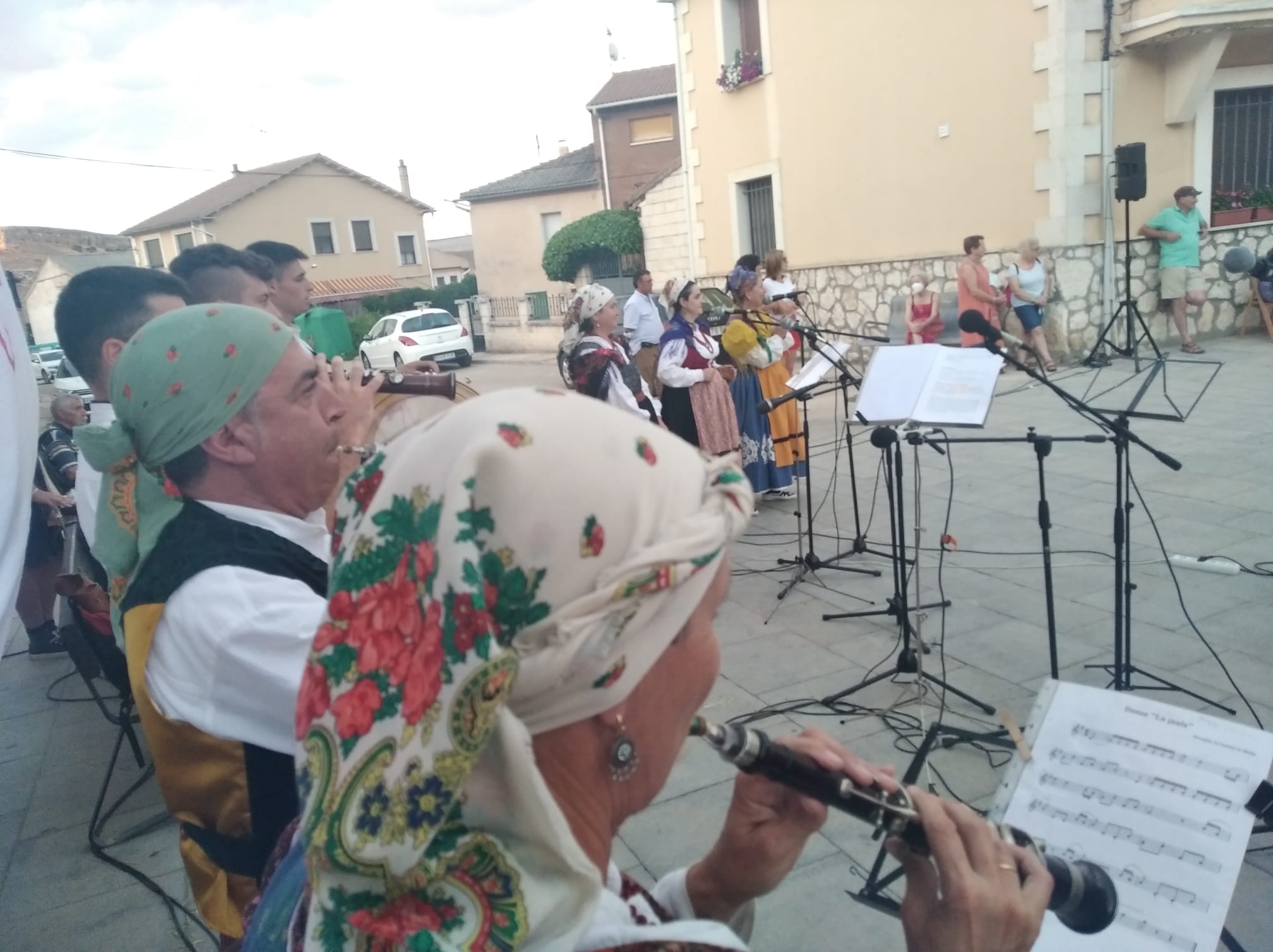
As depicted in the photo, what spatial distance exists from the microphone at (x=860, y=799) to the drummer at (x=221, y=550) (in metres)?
0.66

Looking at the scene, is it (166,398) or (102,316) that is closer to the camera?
(166,398)

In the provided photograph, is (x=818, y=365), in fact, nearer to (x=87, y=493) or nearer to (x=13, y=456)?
(x=87, y=493)

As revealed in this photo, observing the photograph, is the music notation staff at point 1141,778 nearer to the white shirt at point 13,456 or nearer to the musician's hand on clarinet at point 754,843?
the musician's hand on clarinet at point 754,843

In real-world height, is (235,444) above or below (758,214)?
below

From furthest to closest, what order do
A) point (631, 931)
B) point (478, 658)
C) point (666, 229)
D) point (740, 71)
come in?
1. point (666, 229)
2. point (740, 71)
3. point (631, 931)
4. point (478, 658)

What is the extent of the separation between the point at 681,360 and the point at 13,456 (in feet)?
16.2

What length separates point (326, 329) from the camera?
506 cm

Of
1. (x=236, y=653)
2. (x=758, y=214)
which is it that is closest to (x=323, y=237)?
(x=758, y=214)

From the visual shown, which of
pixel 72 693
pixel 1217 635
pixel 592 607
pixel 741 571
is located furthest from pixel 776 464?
pixel 592 607

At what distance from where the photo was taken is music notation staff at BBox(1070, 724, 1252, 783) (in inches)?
57.4

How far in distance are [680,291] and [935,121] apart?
7129 millimetres

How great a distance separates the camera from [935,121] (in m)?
11.8

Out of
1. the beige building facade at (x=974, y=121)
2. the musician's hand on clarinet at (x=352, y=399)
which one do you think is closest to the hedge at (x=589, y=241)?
the beige building facade at (x=974, y=121)

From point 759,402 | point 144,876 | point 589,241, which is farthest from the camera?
point 589,241
